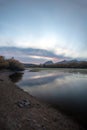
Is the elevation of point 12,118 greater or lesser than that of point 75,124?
greater

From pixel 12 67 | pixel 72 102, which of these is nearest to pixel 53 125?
pixel 72 102

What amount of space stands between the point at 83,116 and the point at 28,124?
212 inches

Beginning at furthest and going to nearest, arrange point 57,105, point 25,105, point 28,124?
point 57,105, point 25,105, point 28,124

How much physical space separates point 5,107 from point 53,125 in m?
5.24

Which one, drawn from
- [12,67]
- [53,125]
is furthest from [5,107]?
[12,67]

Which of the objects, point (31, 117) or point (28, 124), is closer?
point (28, 124)

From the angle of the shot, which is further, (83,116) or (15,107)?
(15,107)

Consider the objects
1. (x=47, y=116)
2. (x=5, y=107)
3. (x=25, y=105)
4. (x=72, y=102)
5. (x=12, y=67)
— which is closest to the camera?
(x=47, y=116)

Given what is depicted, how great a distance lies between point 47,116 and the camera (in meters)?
10.3

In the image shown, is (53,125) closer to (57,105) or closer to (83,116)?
(83,116)

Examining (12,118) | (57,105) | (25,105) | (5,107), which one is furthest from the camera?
(57,105)

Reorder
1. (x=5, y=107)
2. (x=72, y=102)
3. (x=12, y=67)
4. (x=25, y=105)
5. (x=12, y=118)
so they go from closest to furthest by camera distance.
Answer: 1. (x=12, y=118)
2. (x=5, y=107)
3. (x=25, y=105)
4. (x=72, y=102)
5. (x=12, y=67)

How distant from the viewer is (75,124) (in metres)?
9.52

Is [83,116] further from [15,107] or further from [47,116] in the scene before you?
[15,107]
